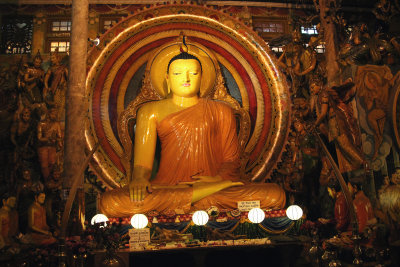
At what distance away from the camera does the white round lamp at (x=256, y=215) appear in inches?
224

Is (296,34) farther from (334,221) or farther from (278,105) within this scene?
(334,221)

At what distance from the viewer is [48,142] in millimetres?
7293

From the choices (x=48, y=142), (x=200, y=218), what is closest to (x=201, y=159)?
(x=200, y=218)

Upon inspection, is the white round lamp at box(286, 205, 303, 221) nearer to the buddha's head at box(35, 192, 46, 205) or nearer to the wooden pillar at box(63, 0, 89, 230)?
the wooden pillar at box(63, 0, 89, 230)

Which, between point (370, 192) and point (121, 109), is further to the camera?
point (121, 109)

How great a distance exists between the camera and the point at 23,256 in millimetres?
5762

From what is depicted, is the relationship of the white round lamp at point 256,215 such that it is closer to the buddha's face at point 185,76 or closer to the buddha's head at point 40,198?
the buddha's face at point 185,76

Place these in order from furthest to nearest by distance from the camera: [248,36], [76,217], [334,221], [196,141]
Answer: [248,36] < [196,141] < [334,221] < [76,217]

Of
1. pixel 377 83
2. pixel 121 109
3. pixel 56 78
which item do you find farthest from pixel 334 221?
pixel 56 78

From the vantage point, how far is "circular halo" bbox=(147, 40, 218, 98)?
7902mm

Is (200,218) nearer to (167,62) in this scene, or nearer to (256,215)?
(256,215)

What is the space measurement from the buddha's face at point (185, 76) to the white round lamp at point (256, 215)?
2.75 meters

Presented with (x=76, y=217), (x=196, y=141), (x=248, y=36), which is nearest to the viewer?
(x=76, y=217)

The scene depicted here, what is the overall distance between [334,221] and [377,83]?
83.1 inches
